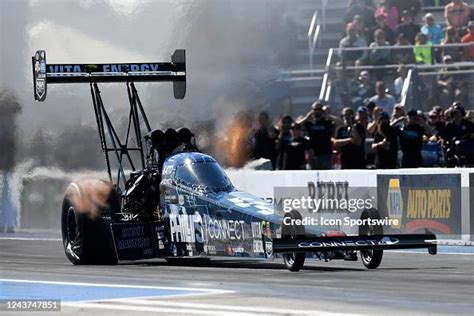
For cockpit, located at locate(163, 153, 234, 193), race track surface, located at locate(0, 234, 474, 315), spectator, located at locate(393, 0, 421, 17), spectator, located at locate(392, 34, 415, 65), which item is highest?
spectator, located at locate(393, 0, 421, 17)

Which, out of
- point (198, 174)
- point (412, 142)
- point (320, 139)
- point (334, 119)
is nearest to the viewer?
point (198, 174)

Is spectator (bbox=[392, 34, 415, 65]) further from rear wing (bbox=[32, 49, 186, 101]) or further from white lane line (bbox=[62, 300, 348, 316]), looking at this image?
white lane line (bbox=[62, 300, 348, 316])

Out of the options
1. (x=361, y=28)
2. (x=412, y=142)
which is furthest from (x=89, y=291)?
(x=361, y=28)

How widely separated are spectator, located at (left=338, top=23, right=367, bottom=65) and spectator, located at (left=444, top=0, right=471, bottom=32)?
5.31ft

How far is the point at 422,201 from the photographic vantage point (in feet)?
62.1

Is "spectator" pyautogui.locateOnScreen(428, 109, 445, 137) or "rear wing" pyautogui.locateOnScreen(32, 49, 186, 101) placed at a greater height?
"rear wing" pyautogui.locateOnScreen(32, 49, 186, 101)

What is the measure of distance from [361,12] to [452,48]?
2374mm

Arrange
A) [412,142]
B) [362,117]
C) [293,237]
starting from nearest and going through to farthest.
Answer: [293,237], [412,142], [362,117]

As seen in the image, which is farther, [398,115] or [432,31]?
[432,31]

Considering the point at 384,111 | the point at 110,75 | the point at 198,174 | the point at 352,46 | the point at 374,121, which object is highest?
the point at 352,46

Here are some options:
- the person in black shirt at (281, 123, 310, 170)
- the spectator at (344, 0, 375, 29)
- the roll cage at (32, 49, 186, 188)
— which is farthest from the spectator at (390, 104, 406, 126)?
the roll cage at (32, 49, 186, 188)

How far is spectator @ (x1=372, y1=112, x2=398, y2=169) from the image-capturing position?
2028cm

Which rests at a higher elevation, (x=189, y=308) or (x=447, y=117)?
(x=447, y=117)

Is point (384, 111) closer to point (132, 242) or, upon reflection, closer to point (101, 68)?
point (101, 68)
